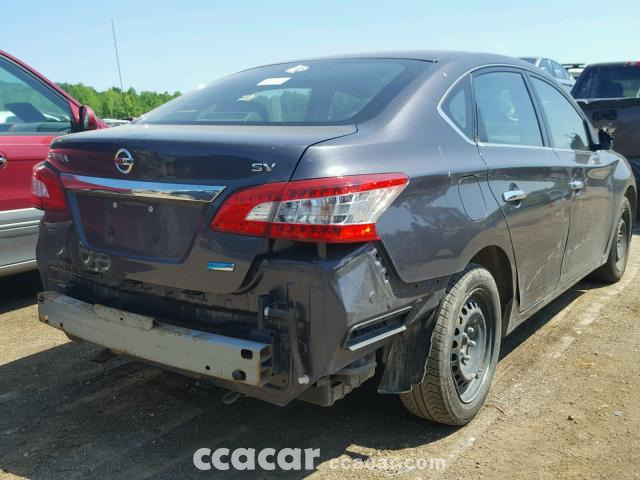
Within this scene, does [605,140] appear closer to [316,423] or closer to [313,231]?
[316,423]

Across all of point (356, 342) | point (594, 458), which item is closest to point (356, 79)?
point (356, 342)

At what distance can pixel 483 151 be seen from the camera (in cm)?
301

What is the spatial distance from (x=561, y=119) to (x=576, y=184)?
1.75 feet

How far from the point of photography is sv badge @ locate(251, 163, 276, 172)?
2.26m

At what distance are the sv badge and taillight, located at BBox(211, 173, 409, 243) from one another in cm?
6

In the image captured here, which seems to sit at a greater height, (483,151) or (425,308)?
(483,151)

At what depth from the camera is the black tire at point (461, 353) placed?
8.91 ft

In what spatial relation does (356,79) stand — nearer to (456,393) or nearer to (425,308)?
(425,308)

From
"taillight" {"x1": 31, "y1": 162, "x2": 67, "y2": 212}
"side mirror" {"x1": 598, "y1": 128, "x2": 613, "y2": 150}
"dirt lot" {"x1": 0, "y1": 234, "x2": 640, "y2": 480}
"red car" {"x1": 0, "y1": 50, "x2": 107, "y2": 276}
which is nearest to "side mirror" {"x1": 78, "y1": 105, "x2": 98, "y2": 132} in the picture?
"red car" {"x1": 0, "y1": 50, "x2": 107, "y2": 276}

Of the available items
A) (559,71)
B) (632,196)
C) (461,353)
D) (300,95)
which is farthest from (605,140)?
(559,71)

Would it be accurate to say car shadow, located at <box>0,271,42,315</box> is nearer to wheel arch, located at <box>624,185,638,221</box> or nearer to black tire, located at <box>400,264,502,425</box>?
black tire, located at <box>400,264,502,425</box>

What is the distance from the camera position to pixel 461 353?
2938 millimetres

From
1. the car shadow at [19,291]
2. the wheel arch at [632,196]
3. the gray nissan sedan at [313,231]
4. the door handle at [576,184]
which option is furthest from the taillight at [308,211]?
the wheel arch at [632,196]

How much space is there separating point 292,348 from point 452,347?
3.10 feet
